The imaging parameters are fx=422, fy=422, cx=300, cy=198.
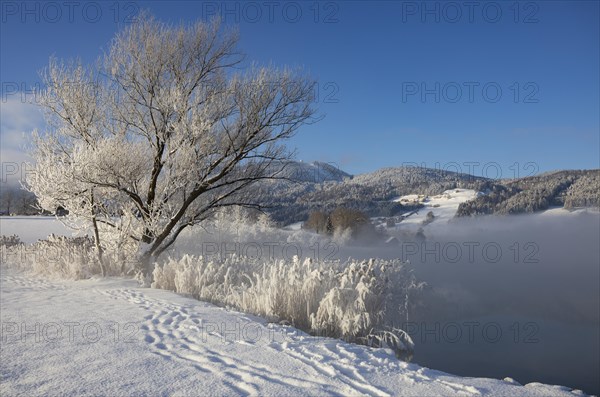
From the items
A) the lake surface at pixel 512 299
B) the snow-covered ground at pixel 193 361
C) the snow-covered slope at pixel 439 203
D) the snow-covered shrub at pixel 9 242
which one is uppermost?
the snow-covered slope at pixel 439 203

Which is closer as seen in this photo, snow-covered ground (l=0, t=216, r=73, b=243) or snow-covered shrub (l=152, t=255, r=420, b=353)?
snow-covered shrub (l=152, t=255, r=420, b=353)

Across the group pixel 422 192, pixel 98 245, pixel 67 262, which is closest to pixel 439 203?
pixel 422 192

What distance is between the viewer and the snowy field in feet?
10.3

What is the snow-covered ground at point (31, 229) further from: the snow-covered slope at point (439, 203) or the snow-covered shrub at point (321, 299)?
the snow-covered slope at point (439, 203)

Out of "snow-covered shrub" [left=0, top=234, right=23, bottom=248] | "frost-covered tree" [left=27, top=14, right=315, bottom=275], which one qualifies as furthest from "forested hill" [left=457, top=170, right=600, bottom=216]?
"snow-covered shrub" [left=0, top=234, right=23, bottom=248]

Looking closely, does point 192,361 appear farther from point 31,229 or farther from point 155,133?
point 31,229

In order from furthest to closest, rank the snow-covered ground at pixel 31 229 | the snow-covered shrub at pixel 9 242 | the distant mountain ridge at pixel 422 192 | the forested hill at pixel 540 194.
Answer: the snow-covered ground at pixel 31 229, the snow-covered shrub at pixel 9 242, the forested hill at pixel 540 194, the distant mountain ridge at pixel 422 192

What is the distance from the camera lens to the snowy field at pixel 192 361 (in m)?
3.15

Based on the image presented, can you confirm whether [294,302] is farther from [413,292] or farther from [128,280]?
[128,280]

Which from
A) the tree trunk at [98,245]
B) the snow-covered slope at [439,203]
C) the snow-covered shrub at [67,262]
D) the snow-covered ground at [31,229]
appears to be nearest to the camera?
the tree trunk at [98,245]

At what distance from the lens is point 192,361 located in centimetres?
375

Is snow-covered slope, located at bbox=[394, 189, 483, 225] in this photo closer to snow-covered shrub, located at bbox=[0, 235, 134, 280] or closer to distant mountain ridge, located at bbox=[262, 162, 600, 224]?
distant mountain ridge, located at bbox=[262, 162, 600, 224]

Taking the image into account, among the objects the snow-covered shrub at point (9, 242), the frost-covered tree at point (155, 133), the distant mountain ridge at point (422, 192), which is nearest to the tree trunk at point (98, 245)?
the frost-covered tree at point (155, 133)

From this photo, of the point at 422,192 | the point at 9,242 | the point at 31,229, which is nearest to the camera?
the point at 9,242
